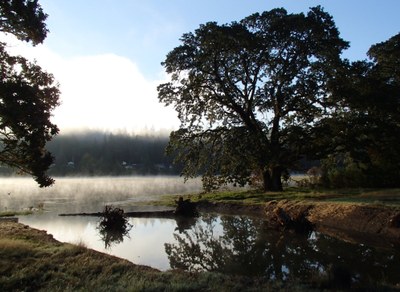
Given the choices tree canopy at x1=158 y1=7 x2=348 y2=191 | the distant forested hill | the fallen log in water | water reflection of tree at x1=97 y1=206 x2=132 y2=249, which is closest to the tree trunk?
tree canopy at x1=158 y1=7 x2=348 y2=191

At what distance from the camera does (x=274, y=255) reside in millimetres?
16781

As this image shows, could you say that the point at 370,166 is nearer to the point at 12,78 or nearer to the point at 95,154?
the point at 12,78

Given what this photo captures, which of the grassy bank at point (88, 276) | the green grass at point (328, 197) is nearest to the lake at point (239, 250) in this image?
the grassy bank at point (88, 276)

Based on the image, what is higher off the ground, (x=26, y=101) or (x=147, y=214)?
(x=26, y=101)

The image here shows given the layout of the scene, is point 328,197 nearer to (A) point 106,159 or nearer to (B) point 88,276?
(B) point 88,276

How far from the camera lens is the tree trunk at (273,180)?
130 feet

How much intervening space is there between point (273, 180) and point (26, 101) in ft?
92.3

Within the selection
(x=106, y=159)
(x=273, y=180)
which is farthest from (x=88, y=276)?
(x=106, y=159)

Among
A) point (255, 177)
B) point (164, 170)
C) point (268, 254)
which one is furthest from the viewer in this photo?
point (164, 170)

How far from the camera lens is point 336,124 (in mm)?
34656

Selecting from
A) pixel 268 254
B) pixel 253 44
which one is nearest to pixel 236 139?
pixel 253 44

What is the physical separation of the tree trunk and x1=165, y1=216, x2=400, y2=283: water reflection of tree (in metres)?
16.7

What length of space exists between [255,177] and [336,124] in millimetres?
14081

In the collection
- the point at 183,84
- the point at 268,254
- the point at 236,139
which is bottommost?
the point at 268,254
